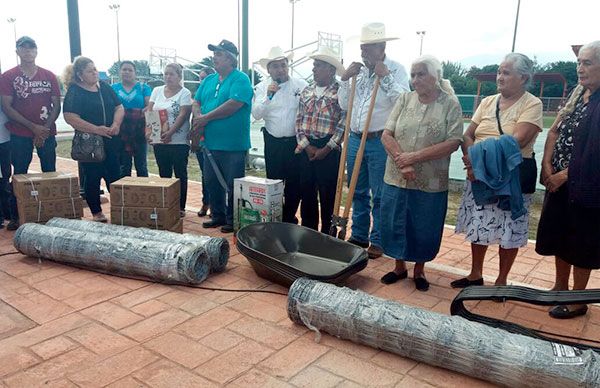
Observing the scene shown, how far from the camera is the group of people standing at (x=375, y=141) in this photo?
2.98 metres

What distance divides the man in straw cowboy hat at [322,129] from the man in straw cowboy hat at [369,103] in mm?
132

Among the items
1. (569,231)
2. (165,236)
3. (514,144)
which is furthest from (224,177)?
(569,231)

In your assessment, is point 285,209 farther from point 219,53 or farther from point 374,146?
point 219,53

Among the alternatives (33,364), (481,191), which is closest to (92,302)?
(33,364)

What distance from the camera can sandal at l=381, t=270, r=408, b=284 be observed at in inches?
141

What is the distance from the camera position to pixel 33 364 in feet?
7.95

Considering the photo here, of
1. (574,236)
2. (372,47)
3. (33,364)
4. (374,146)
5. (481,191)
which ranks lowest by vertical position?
(33,364)

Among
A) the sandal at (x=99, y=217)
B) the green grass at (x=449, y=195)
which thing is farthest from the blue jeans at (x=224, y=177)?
the green grass at (x=449, y=195)

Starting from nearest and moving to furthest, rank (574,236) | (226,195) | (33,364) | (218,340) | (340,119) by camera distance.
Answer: (33,364)
(218,340)
(574,236)
(340,119)
(226,195)

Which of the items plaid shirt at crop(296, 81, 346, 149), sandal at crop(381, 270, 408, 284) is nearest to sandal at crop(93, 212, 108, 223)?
plaid shirt at crop(296, 81, 346, 149)

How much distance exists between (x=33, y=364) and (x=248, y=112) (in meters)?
3.07

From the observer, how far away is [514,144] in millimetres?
2938

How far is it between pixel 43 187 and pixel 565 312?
457cm

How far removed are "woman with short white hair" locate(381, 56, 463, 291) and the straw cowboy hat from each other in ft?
3.11
